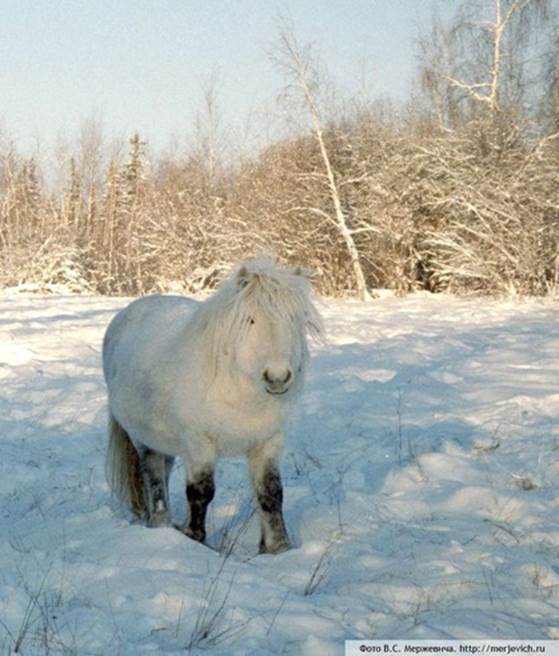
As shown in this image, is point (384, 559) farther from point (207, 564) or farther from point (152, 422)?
point (152, 422)

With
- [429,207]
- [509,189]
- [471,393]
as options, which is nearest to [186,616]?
[471,393]

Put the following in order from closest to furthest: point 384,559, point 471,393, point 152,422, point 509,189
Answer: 1. point 384,559
2. point 152,422
3. point 471,393
4. point 509,189

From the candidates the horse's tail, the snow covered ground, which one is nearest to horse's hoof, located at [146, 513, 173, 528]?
the snow covered ground

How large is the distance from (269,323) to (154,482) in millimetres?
1703

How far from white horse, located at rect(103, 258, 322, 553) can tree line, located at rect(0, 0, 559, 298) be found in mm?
10751

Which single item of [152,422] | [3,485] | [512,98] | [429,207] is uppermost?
[512,98]

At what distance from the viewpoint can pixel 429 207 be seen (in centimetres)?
2103

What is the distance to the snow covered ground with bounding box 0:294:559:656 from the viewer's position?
2947 millimetres

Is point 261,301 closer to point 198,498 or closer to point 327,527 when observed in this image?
point 198,498

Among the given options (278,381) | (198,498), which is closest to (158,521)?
(198,498)

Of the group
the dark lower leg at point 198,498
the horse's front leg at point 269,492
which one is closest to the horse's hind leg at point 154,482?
Result: the dark lower leg at point 198,498

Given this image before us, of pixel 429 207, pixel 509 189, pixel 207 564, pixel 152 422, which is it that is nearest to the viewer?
pixel 207 564

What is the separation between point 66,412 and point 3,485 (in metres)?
2.20

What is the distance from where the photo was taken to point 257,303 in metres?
4.11
